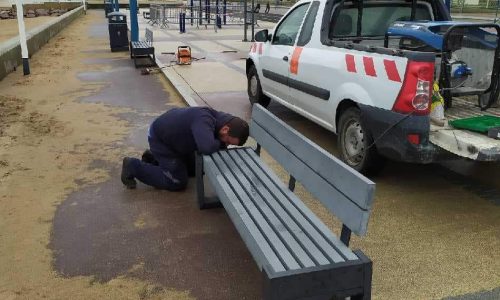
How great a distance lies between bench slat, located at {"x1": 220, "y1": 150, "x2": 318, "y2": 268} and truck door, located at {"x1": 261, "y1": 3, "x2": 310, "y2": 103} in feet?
8.39

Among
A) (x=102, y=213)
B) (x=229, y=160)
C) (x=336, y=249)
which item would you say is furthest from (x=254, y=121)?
(x=336, y=249)

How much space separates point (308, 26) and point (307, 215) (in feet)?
11.5

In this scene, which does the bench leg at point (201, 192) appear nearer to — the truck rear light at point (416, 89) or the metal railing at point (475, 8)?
the truck rear light at point (416, 89)

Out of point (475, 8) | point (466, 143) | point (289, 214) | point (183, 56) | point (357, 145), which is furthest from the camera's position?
point (475, 8)

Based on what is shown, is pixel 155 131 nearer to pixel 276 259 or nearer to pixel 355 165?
pixel 355 165

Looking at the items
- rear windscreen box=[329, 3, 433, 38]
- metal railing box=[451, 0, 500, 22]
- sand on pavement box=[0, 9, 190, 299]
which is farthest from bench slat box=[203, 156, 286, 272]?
metal railing box=[451, 0, 500, 22]

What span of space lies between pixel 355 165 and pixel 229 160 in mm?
1511

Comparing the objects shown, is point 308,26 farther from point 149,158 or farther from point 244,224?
point 244,224

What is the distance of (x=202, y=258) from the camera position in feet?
12.2

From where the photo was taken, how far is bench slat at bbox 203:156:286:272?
108 inches

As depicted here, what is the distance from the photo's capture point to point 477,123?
4.55 m

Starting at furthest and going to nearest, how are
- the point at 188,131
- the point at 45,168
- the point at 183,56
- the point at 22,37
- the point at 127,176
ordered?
1. the point at 183,56
2. the point at 22,37
3. the point at 45,168
4. the point at 127,176
5. the point at 188,131

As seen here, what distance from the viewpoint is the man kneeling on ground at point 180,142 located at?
433cm

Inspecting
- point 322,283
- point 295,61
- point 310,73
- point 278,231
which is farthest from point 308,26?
point 322,283
